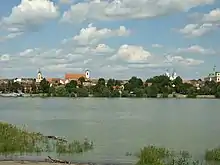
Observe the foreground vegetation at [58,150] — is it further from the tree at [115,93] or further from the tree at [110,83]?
the tree at [110,83]

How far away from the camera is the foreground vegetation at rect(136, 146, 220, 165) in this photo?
20938 millimetres

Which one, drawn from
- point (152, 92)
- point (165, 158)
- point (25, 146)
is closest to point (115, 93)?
point (152, 92)

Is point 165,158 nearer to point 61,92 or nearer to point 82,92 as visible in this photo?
point 82,92

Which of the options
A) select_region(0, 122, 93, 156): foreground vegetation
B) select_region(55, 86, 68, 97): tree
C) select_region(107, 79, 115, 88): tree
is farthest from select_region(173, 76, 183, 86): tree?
select_region(0, 122, 93, 156): foreground vegetation

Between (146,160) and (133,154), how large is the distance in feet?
21.8

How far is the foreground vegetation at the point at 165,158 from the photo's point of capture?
20.9m

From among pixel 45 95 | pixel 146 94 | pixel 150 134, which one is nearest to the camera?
pixel 150 134

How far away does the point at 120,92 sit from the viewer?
16188 centimetres

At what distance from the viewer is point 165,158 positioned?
24422 mm

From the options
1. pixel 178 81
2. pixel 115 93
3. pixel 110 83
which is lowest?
pixel 115 93

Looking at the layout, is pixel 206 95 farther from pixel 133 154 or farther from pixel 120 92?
pixel 133 154

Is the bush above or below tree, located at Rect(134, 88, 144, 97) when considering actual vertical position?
below

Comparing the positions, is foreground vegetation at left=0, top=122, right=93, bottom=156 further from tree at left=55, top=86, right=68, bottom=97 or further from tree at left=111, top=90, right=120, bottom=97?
tree at left=55, top=86, right=68, bottom=97

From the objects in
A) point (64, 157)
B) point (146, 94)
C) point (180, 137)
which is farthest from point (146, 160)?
point (146, 94)
